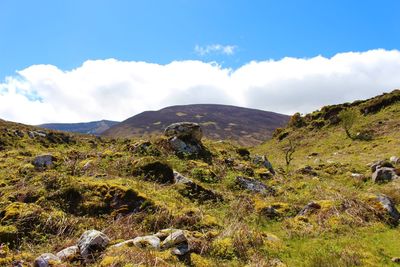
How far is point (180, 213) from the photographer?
1446 centimetres

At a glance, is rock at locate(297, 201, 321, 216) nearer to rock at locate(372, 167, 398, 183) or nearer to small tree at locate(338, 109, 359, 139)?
rock at locate(372, 167, 398, 183)

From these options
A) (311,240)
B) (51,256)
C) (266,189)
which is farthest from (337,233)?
(51,256)

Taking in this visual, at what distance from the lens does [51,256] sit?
1038cm

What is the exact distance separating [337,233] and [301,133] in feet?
167

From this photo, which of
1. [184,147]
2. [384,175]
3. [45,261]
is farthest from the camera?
[184,147]

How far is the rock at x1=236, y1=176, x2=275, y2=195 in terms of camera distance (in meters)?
21.1

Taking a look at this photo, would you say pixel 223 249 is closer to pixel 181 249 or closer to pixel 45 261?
pixel 181 249

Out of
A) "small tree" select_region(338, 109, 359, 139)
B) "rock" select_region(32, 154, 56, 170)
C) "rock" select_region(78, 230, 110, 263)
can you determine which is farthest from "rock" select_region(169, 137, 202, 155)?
"small tree" select_region(338, 109, 359, 139)

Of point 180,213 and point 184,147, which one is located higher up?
point 184,147

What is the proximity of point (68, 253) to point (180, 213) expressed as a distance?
15.7 feet

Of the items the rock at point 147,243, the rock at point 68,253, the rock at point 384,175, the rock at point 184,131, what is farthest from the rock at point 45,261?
the rock at point 384,175

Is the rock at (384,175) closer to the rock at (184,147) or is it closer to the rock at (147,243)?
the rock at (184,147)

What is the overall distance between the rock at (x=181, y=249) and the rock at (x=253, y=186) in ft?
33.5

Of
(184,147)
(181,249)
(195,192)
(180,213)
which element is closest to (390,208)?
(195,192)
